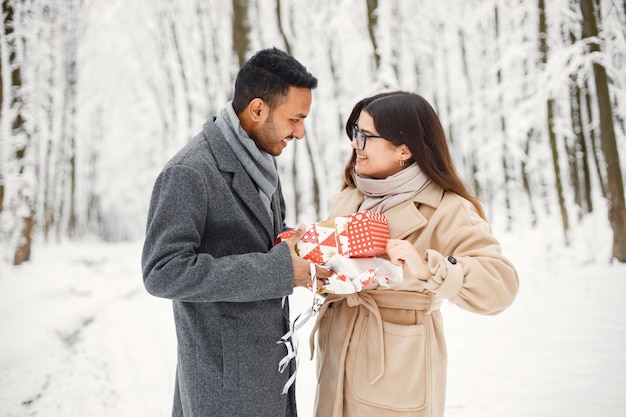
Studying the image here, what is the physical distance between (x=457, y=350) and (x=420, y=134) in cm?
397

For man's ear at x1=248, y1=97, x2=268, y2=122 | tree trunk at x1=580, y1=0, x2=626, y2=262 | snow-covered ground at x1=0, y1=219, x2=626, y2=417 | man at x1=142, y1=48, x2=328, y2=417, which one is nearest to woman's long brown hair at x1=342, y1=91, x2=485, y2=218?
man at x1=142, y1=48, x2=328, y2=417

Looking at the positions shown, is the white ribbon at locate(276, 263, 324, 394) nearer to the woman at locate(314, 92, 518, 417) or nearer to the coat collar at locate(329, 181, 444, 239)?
the woman at locate(314, 92, 518, 417)

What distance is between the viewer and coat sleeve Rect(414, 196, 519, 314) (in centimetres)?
170

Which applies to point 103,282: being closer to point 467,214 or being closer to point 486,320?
point 486,320

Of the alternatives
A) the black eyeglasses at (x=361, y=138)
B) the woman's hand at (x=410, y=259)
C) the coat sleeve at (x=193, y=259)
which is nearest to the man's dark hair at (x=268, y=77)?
the black eyeglasses at (x=361, y=138)

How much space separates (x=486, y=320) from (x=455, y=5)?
49.1 ft

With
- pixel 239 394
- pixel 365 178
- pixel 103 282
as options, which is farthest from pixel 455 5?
pixel 239 394

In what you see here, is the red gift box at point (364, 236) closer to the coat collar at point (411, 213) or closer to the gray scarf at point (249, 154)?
the coat collar at point (411, 213)

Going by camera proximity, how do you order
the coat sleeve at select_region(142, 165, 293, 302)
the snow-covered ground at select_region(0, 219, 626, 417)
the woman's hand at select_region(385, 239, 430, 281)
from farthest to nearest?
the snow-covered ground at select_region(0, 219, 626, 417) → the woman's hand at select_region(385, 239, 430, 281) → the coat sleeve at select_region(142, 165, 293, 302)

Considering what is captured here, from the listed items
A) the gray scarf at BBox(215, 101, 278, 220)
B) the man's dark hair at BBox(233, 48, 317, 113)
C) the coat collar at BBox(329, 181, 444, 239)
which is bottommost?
the coat collar at BBox(329, 181, 444, 239)

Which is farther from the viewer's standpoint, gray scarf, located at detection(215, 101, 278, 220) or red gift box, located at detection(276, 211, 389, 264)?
gray scarf, located at detection(215, 101, 278, 220)

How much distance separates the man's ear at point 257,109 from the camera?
2.00m

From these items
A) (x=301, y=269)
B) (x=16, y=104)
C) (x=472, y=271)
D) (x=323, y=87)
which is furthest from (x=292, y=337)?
(x=323, y=87)

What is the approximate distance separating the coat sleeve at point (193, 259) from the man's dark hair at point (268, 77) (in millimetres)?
537
